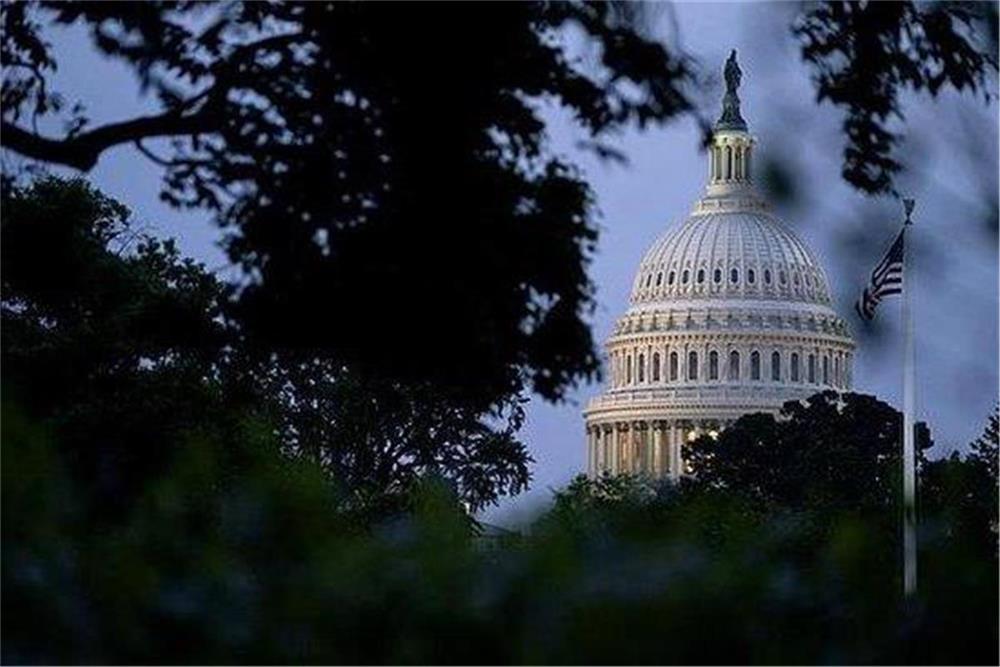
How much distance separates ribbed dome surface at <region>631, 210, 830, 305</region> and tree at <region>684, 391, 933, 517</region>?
24958 mm

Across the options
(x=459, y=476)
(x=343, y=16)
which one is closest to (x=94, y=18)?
(x=343, y=16)

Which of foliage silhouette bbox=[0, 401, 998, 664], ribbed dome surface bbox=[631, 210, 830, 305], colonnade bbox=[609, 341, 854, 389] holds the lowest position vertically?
foliage silhouette bbox=[0, 401, 998, 664]

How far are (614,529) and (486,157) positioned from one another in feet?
10.3

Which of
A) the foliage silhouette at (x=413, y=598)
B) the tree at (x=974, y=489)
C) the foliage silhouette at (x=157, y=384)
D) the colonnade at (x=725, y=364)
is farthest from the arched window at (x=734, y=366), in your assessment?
the foliage silhouette at (x=413, y=598)

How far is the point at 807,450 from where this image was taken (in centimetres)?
8538

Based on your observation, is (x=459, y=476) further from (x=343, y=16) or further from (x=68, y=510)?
(x=68, y=510)

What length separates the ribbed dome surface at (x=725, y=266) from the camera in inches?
4823

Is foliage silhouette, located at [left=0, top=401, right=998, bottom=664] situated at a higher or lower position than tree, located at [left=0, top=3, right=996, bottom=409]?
lower

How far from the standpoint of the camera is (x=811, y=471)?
82.0 m

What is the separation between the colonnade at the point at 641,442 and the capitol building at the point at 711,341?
0.06 m

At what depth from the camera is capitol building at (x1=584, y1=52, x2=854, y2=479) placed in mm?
121625

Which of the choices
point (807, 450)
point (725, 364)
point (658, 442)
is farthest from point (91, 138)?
point (725, 364)

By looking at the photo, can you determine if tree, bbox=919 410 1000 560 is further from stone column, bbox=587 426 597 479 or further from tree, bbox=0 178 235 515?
stone column, bbox=587 426 597 479

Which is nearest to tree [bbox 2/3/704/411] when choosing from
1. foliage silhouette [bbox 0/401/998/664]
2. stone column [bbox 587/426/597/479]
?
foliage silhouette [bbox 0/401/998/664]
